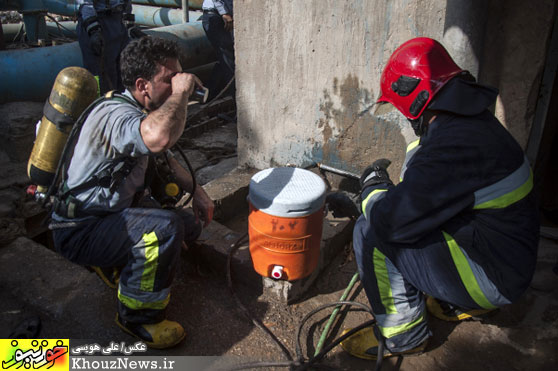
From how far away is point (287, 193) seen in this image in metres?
2.68

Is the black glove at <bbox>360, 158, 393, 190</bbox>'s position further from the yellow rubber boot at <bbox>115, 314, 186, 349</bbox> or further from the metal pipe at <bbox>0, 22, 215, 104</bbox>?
the metal pipe at <bbox>0, 22, 215, 104</bbox>

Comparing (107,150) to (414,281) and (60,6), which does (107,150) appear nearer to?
(414,281)

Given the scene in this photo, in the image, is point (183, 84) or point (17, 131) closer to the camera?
point (183, 84)

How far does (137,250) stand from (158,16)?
9.55m

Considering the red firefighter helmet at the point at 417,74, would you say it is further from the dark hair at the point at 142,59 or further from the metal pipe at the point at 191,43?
the metal pipe at the point at 191,43

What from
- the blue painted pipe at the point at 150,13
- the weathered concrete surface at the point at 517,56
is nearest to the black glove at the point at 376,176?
the weathered concrete surface at the point at 517,56

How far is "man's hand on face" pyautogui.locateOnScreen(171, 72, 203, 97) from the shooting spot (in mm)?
2639

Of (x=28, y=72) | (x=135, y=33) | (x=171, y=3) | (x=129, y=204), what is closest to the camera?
(x=129, y=204)

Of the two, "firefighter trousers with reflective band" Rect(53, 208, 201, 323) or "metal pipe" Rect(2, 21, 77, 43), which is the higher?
"metal pipe" Rect(2, 21, 77, 43)

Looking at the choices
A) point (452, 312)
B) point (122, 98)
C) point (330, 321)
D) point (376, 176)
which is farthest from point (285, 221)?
point (452, 312)

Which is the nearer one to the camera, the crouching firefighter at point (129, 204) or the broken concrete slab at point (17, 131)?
the crouching firefighter at point (129, 204)

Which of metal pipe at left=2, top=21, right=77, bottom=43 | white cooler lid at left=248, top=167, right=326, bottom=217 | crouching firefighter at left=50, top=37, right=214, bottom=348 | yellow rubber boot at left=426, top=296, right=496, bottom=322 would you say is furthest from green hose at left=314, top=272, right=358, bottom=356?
metal pipe at left=2, top=21, right=77, bottom=43

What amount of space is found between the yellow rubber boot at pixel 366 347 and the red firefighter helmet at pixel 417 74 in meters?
1.37

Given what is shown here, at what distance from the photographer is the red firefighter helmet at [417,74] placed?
7.64 ft
